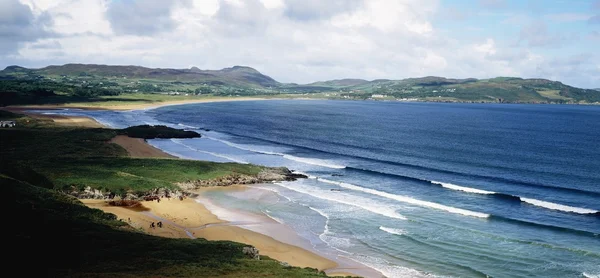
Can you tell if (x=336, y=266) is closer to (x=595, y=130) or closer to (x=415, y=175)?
→ (x=415, y=175)

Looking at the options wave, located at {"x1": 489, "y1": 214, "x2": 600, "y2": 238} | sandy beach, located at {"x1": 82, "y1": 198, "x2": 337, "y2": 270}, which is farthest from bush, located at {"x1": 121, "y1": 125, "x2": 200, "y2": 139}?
wave, located at {"x1": 489, "y1": 214, "x2": 600, "y2": 238}

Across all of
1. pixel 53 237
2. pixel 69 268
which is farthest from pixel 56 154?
pixel 69 268

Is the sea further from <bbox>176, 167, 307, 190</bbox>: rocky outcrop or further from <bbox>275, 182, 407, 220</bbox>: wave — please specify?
<bbox>176, 167, 307, 190</bbox>: rocky outcrop

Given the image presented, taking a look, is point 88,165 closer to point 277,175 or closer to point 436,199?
point 277,175

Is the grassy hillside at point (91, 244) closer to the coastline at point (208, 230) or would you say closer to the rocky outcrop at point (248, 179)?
the coastline at point (208, 230)

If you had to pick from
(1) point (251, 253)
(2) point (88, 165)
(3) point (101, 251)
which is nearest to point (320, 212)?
(1) point (251, 253)
